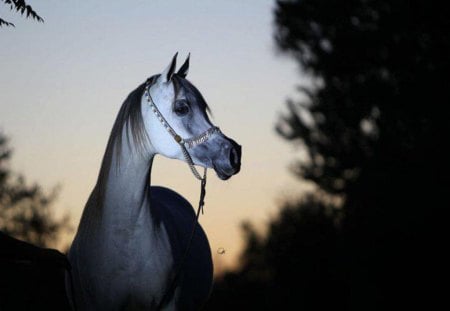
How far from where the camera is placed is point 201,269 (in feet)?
23.6

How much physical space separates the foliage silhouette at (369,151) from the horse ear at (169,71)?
26.7 ft

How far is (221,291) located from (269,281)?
1.89 metres

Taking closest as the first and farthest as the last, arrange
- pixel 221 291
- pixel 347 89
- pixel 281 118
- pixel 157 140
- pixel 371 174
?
pixel 157 140
pixel 221 291
pixel 371 174
pixel 347 89
pixel 281 118

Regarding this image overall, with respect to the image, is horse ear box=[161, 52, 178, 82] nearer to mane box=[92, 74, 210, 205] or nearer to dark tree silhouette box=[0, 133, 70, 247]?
mane box=[92, 74, 210, 205]

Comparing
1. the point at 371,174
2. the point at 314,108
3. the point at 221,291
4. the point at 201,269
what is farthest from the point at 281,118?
the point at 201,269

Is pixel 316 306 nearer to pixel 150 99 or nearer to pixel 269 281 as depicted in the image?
pixel 269 281

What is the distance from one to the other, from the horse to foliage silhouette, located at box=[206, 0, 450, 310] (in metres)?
7.80

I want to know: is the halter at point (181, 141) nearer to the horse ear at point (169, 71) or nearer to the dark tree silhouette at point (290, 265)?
the horse ear at point (169, 71)

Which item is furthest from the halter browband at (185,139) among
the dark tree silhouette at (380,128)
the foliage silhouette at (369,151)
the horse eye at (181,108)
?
the dark tree silhouette at (380,128)

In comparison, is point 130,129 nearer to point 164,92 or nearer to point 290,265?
point 164,92

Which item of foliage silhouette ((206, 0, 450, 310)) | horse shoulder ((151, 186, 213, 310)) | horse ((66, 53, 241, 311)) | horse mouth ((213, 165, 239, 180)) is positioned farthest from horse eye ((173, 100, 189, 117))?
foliage silhouette ((206, 0, 450, 310))

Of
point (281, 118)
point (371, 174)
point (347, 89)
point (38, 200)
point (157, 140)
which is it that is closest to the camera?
point (157, 140)

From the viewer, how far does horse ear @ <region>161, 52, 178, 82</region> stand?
5.56 metres

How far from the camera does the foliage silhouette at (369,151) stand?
566 inches
